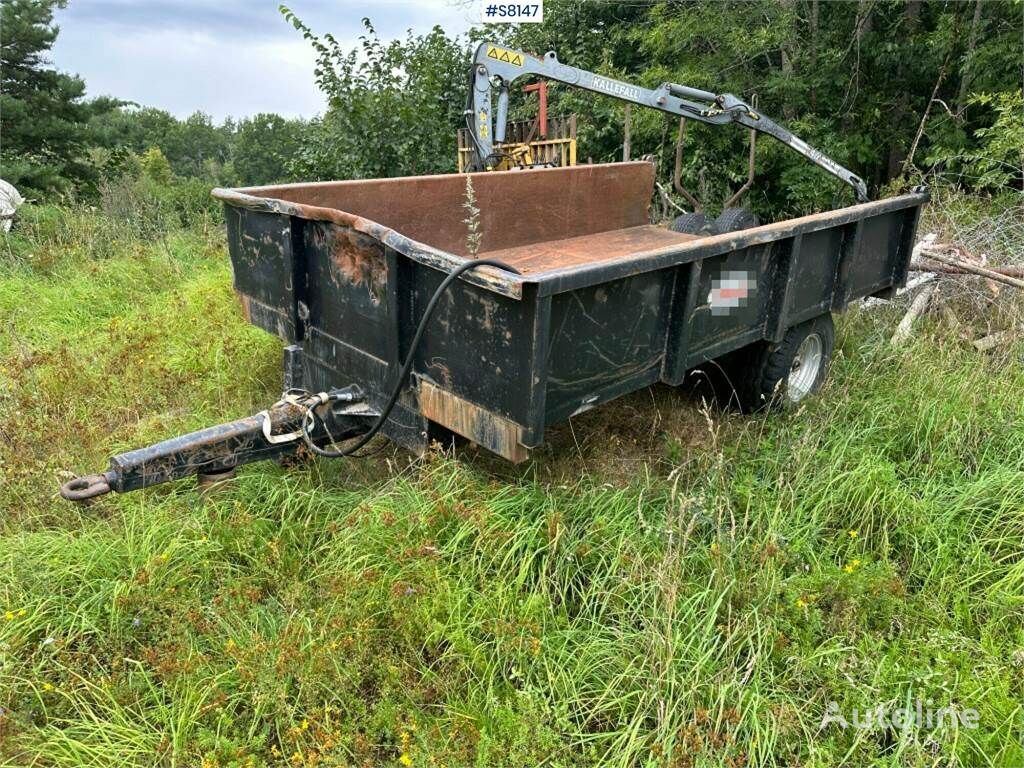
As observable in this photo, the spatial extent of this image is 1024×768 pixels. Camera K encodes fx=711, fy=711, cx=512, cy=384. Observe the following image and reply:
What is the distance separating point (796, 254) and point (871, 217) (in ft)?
2.93

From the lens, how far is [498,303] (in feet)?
7.14

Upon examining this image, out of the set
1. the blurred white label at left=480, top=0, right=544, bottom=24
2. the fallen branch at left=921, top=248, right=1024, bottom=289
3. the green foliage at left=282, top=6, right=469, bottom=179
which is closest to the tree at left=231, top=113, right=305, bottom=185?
the green foliage at left=282, top=6, right=469, bottom=179

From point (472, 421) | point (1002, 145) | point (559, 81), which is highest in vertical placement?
point (559, 81)

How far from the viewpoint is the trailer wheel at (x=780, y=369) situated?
3549 millimetres

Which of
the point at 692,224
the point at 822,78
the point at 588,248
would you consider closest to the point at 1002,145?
the point at 692,224

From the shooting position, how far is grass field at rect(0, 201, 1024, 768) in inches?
75.2

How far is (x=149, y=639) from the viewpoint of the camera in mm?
2201

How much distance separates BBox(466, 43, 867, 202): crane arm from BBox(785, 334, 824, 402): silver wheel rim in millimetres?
1307

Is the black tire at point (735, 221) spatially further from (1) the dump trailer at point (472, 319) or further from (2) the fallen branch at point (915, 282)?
(2) the fallen branch at point (915, 282)

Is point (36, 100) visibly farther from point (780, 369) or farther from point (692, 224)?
point (780, 369)

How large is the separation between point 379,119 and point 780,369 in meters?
6.43

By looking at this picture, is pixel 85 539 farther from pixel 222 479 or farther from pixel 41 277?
pixel 41 277

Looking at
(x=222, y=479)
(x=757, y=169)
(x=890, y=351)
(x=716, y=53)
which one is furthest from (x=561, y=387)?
(x=716, y=53)

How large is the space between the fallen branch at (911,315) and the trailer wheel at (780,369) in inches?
33.4
